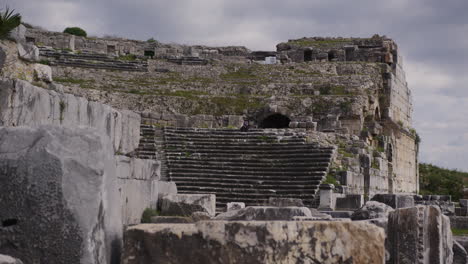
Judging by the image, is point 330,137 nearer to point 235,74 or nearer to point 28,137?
point 235,74

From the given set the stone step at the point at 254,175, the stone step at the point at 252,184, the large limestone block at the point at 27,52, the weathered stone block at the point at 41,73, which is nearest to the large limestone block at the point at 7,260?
the large limestone block at the point at 27,52

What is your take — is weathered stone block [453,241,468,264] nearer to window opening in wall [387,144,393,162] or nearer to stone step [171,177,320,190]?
stone step [171,177,320,190]

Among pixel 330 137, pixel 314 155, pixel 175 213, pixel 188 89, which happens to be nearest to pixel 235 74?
pixel 188 89

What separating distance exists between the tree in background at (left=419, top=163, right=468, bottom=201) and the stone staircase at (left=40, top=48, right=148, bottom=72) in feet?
54.7

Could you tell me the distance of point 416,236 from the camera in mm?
5602

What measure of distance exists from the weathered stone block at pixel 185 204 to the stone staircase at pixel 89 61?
22.1 metres

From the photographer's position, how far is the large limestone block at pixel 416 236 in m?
5.58

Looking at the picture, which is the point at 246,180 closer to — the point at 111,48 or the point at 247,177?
the point at 247,177

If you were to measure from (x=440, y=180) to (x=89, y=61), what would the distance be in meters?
21.0

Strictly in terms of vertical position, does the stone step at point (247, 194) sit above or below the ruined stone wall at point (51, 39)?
below

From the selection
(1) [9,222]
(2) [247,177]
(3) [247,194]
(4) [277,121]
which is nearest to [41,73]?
(1) [9,222]

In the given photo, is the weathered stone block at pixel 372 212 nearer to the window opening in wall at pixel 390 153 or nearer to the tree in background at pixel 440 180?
the window opening in wall at pixel 390 153

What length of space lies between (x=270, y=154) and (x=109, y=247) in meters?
16.6

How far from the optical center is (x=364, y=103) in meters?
26.7
